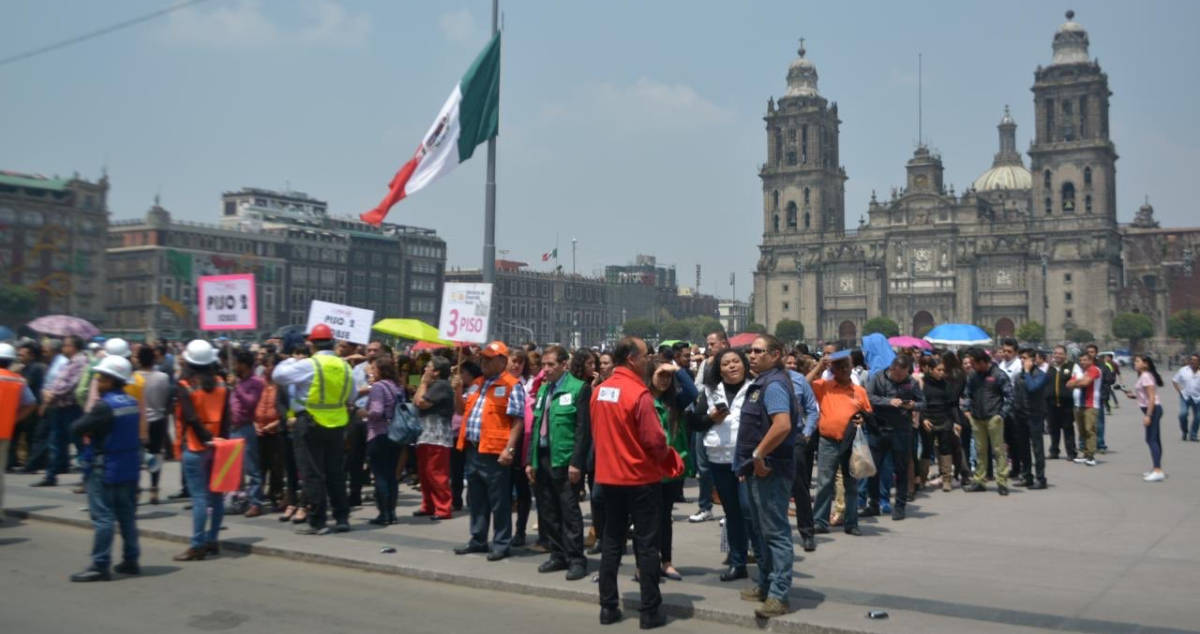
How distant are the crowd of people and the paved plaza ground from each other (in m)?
0.30

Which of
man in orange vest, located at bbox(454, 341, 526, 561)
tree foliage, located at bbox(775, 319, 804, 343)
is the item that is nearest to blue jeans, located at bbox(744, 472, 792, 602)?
man in orange vest, located at bbox(454, 341, 526, 561)

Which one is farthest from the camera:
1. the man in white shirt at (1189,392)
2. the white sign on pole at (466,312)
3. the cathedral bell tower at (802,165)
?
the cathedral bell tower at (802,165)

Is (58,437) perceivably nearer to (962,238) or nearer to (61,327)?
(61,327)

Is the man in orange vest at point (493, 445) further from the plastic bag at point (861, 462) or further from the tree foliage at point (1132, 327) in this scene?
the tree foliage at point (1132, 327)

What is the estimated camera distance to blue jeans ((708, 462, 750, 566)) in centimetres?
827

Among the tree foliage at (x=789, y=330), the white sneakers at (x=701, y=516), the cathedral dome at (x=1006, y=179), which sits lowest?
the white sneakers at (x=701, y=516)

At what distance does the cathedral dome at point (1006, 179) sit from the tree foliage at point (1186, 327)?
3206cm

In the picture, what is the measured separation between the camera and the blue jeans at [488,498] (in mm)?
9047

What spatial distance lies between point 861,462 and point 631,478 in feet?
12.7

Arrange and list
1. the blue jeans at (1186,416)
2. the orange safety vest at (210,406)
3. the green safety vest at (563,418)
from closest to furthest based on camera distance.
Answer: the green safety vest at (563,418), the orange safety vest at (210,406), the blue jeans at (1186,416)

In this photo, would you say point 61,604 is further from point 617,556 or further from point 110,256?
point 110,256

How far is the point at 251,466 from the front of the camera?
11.4 meters

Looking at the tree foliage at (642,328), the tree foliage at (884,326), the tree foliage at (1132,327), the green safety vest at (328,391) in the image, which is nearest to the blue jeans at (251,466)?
the green safety vest at (328,391)

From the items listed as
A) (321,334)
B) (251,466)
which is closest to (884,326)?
(251,466)
